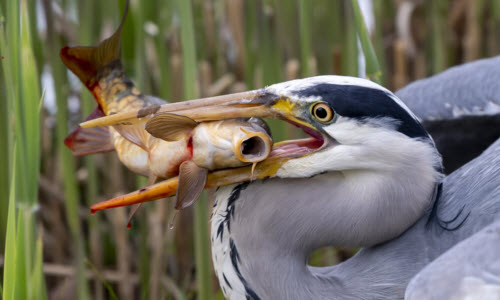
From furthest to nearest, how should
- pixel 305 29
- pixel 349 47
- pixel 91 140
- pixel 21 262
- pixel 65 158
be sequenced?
pixel 349 47 → pixel 65 158 → pixel 305 29 → pixel 91 140 → pixel 21 262

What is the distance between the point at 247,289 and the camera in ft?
3.75

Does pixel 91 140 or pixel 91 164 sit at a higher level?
pixel 91 140

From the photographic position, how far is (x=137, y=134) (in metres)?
1.13

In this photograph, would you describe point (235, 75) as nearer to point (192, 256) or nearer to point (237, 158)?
point (192, 256)

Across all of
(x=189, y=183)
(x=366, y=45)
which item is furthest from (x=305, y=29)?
(x=189, y=183)

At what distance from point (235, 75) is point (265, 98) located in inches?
52.4

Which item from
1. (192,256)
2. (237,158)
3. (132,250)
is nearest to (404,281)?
(237,158)

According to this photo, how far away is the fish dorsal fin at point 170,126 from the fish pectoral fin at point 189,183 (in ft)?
0.15

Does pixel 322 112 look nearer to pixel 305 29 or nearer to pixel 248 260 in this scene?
pixel 248 260

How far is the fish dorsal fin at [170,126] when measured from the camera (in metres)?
1.03

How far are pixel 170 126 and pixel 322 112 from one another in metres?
0.23

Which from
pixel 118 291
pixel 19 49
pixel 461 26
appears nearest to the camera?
pixel 19 49

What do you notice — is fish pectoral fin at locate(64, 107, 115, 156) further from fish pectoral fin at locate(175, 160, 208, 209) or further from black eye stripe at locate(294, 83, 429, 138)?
black eye stripe at locate(294, 83, 429, 138)

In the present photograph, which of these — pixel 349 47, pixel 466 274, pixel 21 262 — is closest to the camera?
pixel 466 274
